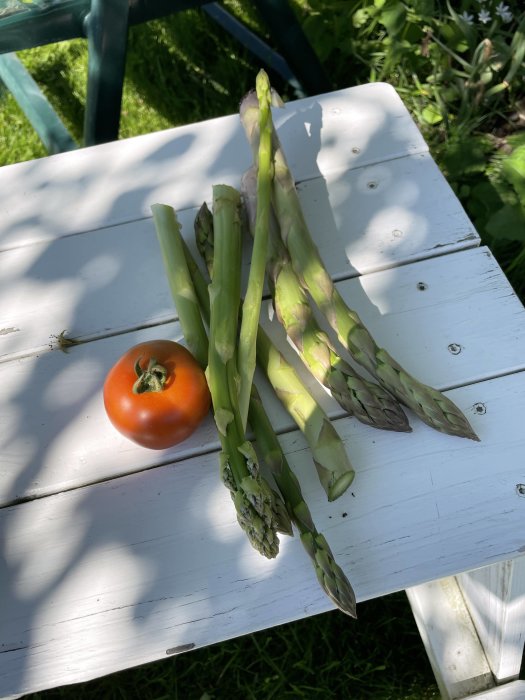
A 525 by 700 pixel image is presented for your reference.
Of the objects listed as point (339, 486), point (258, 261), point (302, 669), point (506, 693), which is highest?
point (258, 261)

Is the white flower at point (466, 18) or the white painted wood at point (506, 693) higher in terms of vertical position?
the white flower at point (466, 18)

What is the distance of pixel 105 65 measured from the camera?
2322mm

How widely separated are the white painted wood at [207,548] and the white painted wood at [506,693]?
627 mm

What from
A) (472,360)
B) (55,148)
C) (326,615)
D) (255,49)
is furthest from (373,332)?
(255,49)

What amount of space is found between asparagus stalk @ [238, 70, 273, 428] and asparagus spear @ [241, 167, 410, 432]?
0.19 ft

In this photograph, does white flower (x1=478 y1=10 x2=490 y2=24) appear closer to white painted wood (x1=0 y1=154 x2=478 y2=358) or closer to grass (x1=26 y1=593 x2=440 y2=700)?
white painted wood (x1=0 y1=154 x2=478 y2=358)

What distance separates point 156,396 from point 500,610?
2.96 ft

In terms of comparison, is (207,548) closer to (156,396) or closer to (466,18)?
(156,396)

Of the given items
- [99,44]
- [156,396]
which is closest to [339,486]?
[156,396]

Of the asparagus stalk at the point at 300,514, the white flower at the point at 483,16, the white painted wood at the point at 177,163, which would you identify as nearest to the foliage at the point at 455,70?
the white flower at the point at 483,16

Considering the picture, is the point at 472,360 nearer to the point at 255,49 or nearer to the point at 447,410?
the point at 447,410

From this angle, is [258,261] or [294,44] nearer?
[258,261]

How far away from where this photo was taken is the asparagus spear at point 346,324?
1495 millimetres

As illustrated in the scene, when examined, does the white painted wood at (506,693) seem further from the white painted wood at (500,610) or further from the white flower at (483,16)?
the white flower at (483,16)
